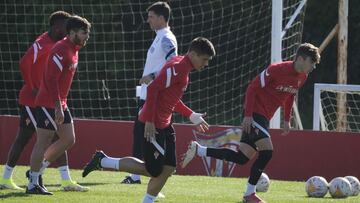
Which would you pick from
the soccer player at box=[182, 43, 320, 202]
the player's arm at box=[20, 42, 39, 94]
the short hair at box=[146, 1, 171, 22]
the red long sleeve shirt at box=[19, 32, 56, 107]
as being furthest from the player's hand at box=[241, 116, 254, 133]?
the player's arm at box=[20, 42, 39, 94]

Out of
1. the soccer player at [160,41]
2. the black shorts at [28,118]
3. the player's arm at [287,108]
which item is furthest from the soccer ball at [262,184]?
the black shorts at [28,118]

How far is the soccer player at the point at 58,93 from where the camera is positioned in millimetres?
10438

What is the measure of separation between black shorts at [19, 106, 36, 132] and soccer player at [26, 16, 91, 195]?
0.71 m

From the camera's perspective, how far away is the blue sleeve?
446 inches

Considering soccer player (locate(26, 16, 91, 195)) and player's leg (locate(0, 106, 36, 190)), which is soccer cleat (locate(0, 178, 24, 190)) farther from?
soccer player (locate(26, 16, 91, 195))

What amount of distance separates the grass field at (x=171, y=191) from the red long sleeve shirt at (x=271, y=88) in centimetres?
106

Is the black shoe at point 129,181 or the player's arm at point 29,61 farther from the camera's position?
the black shoe at point 129,181

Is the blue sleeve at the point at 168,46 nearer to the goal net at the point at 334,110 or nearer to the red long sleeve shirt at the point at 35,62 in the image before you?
the red long sleeve shirt at the point at 35,62

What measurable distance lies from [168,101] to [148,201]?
969mm

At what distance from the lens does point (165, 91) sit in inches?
360

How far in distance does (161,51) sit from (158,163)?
104 inches

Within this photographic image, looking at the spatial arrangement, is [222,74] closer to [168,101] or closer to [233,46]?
[233,46]

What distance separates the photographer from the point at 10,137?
1648cm

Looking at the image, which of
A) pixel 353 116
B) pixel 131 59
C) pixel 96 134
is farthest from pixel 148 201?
pixel 131 59
